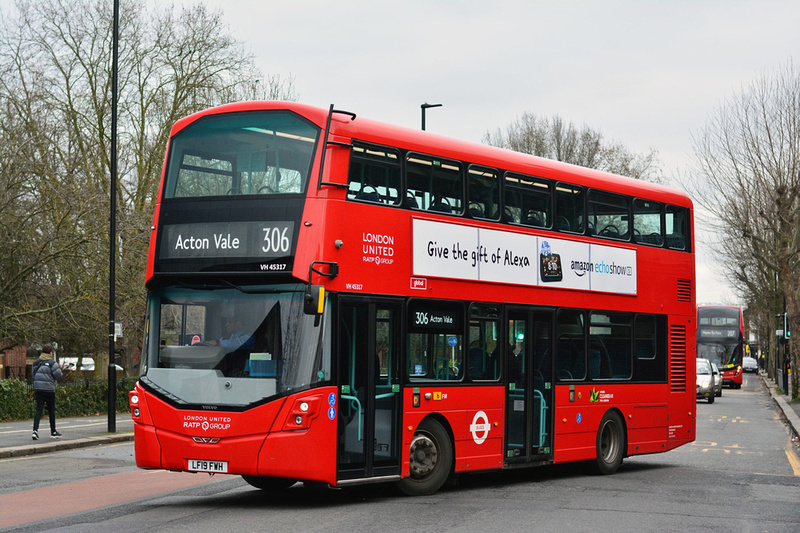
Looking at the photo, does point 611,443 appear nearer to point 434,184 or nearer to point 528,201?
point 528,201

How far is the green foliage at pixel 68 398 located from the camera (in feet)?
93.2

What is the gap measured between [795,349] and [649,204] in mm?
28649

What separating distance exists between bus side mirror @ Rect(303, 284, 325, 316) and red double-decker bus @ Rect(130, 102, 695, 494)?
0.01 meters

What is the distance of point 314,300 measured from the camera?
439 inches

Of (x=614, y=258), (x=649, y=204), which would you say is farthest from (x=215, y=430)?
(x=649, y=204)

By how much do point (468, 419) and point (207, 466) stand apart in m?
3.64

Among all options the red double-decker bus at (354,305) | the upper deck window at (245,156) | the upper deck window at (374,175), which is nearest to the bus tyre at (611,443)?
the red double-decker bus at (354,305)

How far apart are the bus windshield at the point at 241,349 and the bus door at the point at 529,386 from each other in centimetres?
380

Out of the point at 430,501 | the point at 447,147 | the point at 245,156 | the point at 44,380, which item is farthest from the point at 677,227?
the point at 44,380

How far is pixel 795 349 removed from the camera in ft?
143

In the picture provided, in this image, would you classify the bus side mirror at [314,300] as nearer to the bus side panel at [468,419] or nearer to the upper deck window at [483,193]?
the bus side panel at [468,419]

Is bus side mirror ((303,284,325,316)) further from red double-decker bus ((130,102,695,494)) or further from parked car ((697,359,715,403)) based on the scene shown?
parked car ((697,359,715,403))

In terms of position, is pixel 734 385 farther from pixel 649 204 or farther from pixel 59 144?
pixel 649 204

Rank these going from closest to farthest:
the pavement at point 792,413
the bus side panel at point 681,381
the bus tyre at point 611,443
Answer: the bus tyre at point 611,443, the bus side panel at point 681,381, the pavement at point 792,413
